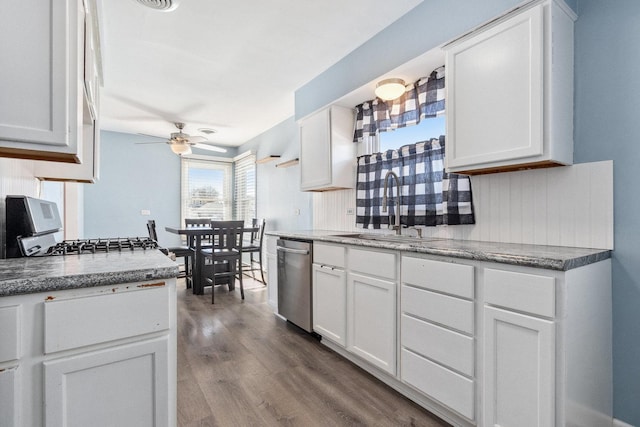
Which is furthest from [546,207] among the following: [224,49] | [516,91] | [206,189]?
[206,189]

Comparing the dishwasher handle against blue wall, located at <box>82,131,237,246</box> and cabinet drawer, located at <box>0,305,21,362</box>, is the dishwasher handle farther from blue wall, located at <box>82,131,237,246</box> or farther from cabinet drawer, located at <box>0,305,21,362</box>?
blue wall, located at <box>82,131,237,246</box>

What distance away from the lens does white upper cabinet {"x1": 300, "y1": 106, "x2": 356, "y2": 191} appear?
10.2 feet

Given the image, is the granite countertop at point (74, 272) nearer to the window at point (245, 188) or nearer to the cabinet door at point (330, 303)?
the cabinet door at point (330, 303)

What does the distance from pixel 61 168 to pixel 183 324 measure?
67.6 inches

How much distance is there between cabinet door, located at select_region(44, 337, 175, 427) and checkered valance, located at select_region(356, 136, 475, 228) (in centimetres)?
186

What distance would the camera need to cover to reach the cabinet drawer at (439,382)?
1.56 metres

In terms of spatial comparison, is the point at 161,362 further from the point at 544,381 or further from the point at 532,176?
the point at 532,176

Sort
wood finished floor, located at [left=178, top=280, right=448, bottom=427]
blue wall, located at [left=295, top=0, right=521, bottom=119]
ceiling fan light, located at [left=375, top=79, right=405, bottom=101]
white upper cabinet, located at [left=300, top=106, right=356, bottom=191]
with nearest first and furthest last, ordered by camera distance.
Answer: wood finished floor, located at [left=178, top=280, right=448, bottom=427], blue wall, located at [left=295, top=0, right=521, bottom=119], ceiling fan light, located at [left=375, top=79, right=405, bottom=101], white upper cabinet, located at [left=300, top=106, right=356, bottom=191]

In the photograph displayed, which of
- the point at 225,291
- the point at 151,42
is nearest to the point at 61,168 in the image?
the point at 151,42

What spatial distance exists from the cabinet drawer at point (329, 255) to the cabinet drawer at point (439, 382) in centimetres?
77

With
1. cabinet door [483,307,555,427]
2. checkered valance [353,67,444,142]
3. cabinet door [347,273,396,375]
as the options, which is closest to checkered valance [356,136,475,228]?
checkered valance [353,67,444,142]

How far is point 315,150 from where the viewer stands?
3.29 meters

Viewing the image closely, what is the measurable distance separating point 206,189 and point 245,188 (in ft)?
2.95

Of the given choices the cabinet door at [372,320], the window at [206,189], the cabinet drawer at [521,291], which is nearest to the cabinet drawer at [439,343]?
the cabinet door at [372,320]
